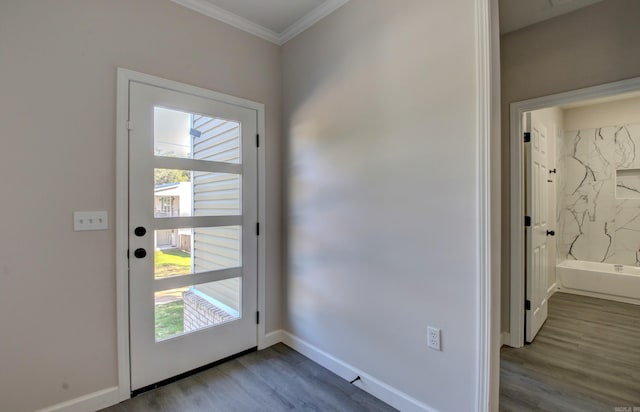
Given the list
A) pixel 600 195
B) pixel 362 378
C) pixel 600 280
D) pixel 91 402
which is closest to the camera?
→ pixel 91 402

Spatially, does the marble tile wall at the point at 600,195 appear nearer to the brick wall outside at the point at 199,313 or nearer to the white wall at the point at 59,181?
the brick wall outside at the point at 199,313

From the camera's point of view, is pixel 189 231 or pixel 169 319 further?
pixel 189 231

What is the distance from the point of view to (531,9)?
2.35 metres

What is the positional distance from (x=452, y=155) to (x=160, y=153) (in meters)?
1.96

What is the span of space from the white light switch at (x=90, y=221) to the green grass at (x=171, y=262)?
38 cm

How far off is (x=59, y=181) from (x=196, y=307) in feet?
4.07

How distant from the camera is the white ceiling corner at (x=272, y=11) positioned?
225 cm

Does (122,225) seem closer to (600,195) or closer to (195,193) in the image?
(195,193)

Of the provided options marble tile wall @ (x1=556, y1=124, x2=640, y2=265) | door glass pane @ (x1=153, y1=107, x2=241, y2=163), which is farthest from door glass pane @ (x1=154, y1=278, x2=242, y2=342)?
marble tile wall @ (x1=556, y1=124, x2=640, y2=265)

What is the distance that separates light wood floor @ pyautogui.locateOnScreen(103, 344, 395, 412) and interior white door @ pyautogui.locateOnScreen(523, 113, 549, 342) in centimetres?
181

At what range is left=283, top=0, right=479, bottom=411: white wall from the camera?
160cm

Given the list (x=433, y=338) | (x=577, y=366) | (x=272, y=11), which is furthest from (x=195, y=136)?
(x=577, y=366)

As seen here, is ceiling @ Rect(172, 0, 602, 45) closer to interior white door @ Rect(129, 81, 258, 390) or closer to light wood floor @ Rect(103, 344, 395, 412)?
interior white door @ Rect(129, 81, 258, 390)

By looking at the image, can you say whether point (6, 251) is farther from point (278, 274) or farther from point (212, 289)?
point (278, 274)
